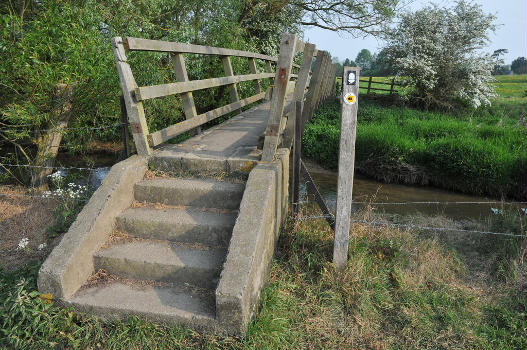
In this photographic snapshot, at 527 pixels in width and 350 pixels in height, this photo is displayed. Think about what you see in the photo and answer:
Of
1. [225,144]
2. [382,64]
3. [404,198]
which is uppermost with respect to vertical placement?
[382,64]

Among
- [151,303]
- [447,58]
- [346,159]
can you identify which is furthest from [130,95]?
[447,58]

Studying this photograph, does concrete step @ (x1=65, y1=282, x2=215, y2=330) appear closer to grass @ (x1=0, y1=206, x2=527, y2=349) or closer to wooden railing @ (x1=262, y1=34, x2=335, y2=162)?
grass @ (x1=0, y1=206, x2=527, y2=349)

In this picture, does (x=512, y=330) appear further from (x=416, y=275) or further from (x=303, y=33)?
(x=303, y=33)

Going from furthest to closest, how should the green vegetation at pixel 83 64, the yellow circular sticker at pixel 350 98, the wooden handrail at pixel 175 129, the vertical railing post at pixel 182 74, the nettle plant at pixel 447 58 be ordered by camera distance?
the nettle plant at pixel 447 58 → the green vegetation at pixel 83 64 → the vertical railing post at pixel 182 74 → the wooden handrail at pixel 175 129 → the yellow circular sticker at pixel 350 98

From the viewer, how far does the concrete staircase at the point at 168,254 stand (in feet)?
9.96

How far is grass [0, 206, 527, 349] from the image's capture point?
2.93 meters

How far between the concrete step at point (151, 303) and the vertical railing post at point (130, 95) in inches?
67.3

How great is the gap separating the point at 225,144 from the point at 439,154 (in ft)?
21.1

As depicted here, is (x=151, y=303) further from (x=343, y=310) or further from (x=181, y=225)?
(x=343, y=310)

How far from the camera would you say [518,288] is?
12.8ft

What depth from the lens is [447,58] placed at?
17797 millimetres

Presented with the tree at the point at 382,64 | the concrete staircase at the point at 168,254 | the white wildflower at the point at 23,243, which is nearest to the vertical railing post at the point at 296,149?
the concrete staircase at the point at 168,254

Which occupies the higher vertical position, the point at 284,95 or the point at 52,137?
the point at 284,95

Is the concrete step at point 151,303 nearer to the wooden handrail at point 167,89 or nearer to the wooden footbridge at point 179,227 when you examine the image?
the wooden footbridge at point 179,227
